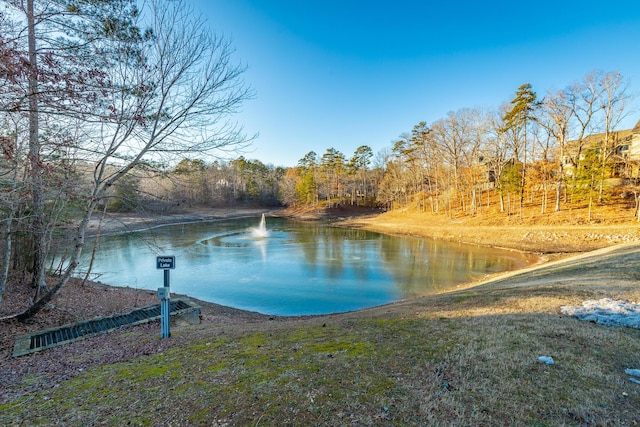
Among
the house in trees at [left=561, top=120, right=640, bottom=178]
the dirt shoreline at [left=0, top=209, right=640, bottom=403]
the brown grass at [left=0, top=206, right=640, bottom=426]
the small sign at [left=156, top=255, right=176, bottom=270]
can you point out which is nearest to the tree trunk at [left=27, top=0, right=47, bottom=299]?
the dirt shoreline at [left=0, top=209, right=640, bottom=403]

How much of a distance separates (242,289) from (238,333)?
7706 millimetres

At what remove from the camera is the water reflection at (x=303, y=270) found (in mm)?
11914

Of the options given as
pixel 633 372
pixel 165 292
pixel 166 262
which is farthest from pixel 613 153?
pixel 165 292

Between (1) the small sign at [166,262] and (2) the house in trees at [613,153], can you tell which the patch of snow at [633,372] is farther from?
(2) the house in trees at [613,153]

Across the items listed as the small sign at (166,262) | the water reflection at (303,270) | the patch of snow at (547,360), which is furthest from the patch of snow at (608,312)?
the small sign at (166,262)

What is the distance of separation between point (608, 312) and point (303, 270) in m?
12.9

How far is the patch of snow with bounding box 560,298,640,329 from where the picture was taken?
480 centimetres

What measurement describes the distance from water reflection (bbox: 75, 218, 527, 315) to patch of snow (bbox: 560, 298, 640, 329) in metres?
6.54

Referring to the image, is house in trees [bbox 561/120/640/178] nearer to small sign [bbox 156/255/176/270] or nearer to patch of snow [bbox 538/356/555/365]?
patch of snow [bbox 538/356/555/365]

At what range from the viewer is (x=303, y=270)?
1636 cm

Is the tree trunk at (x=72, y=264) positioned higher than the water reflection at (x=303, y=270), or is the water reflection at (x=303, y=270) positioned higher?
the tree trunk at (x=72, y=264)

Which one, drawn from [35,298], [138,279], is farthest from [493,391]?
[138,279]

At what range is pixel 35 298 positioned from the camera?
7500 millimetres

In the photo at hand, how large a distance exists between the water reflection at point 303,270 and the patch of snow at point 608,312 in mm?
6543
